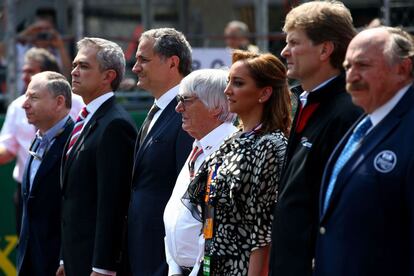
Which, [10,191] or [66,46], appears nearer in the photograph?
[10,191]

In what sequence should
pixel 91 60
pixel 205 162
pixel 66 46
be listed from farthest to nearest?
pixel 66 46, pixel 91 60, pixel 205 162

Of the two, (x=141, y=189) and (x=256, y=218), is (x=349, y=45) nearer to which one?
(x=256, y=218)

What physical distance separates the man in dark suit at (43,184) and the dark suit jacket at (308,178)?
2909 millimetres

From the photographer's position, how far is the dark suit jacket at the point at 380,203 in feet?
14.1

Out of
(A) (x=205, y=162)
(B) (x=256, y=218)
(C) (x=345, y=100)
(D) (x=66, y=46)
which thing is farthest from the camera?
(D) (x=66, y=46)

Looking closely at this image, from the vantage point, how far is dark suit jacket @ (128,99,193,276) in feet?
20.9

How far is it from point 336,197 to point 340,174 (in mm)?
97

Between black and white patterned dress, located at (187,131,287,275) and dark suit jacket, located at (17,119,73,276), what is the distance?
7.38 feet

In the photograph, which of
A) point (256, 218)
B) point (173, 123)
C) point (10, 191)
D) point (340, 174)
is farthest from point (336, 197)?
point (10, 191)

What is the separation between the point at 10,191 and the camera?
10.3 metres

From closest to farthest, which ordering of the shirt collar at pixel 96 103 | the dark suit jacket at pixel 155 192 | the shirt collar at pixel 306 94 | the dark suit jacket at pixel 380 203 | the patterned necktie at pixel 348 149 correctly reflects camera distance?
the dark suit jacket at pixel 380 203
the patterned necktie at pixel 348 149
the shirt collar at pixel 306 94
the dark suit jacket at pixel 155 192
the shirt collar at pixel 96 103

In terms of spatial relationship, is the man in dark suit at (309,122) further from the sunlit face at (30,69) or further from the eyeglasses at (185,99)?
the sunlit face at (30,69)

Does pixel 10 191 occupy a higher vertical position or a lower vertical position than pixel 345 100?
lower

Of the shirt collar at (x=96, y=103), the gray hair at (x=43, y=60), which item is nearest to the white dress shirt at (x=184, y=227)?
the shirt collar at (x=96, y=103)
